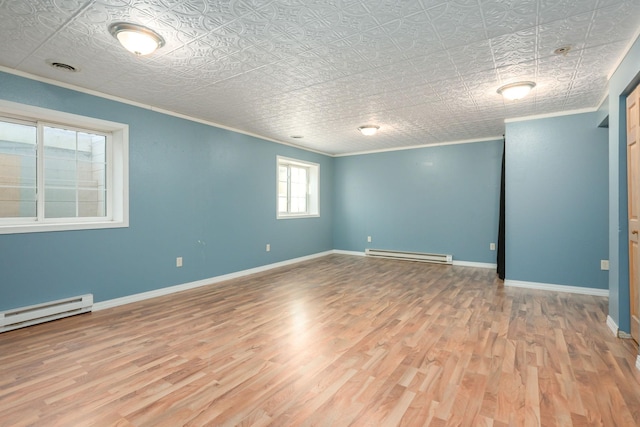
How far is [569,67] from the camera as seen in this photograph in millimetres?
2854

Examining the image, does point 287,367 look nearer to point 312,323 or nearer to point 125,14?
point 312,323

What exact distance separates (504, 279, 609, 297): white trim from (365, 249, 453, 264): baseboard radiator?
1604mm

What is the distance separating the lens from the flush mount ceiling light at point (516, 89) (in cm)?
319

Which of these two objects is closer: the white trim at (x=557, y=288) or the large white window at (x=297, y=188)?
the white trim at (x=557, y=288)

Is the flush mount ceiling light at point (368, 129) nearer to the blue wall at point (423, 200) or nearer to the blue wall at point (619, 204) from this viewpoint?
the blue wall at point (423, 200)

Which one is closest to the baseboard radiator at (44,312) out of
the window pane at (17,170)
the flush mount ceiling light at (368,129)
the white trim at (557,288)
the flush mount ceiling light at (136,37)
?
the window pane at (17,170)

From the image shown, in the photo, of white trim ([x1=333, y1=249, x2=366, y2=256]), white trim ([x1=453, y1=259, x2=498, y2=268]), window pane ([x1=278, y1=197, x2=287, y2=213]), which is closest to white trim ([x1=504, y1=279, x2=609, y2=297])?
white trim ([x1=453, y1=259, x2=498, y2=268])

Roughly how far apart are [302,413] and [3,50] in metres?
3.57

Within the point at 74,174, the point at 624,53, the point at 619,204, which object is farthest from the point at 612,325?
the point at 74,174

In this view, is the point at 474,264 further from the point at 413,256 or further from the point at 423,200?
the point at 423,200

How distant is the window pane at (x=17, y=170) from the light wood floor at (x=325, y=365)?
1.20 meters

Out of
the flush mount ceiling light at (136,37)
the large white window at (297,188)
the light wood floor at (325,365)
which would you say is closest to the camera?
the light wood floor at (325,365)

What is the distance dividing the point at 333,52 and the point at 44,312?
3679 millimetres

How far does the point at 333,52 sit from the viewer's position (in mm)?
2557
